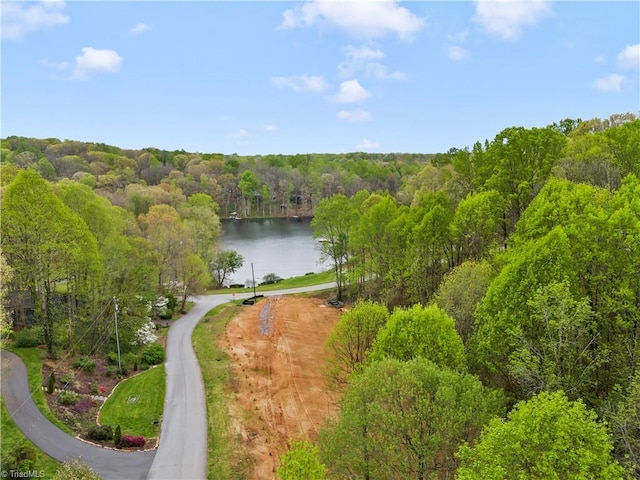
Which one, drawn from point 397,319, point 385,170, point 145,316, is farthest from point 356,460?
point 385,170

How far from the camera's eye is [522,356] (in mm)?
15898

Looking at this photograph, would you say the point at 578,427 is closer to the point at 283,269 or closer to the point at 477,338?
the point at 477,338

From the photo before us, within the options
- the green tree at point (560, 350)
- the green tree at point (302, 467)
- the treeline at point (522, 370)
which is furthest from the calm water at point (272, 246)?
the green tree at point (302, 467)

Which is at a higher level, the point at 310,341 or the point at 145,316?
the point at 145,316

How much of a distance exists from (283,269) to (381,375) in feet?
178

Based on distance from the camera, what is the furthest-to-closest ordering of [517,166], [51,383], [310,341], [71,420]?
[310,341]
[517,166]
[51,383]
[71,420]

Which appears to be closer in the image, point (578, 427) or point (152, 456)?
point (578, 427)

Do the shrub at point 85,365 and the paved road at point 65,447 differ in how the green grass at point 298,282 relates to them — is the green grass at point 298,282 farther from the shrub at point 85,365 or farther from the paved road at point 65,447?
the paved road at point 65,447

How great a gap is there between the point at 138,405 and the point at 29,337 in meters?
10.1

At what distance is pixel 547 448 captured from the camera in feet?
38.5

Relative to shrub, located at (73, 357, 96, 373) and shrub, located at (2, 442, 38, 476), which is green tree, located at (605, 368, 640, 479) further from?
shrub, located at (73, 357, 96, 373)

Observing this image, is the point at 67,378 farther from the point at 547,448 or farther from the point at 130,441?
the point at 547,448

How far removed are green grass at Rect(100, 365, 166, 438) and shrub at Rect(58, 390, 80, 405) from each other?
164 cm

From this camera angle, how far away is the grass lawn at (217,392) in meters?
21.3
